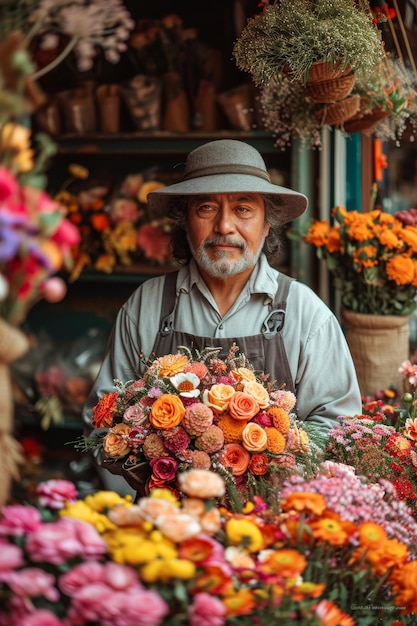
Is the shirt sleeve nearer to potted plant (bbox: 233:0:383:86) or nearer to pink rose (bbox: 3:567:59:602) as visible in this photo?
potted plant (bbox: 233:0:383:86)

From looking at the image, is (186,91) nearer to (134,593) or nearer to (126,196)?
(126,196)

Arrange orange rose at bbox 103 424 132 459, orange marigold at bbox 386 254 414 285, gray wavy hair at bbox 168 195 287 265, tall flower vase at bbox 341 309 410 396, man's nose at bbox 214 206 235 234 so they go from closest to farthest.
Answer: orange rose at bbox 103 424 132 459 → man's nose at bbox 214 206 235 234 → gray wavy hair at bbox 168 195 287 265 → orange marigold at bbox 386 254 414 285 → tall flower vase at bbox 341 309 410 396

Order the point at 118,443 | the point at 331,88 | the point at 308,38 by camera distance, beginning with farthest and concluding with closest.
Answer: the point at 331,88
the point at 308,38
the point at 118,443

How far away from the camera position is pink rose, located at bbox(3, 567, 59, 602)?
112 centimetres

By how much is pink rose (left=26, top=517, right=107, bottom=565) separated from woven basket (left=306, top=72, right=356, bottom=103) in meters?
1.93

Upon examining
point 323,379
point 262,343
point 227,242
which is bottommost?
point 323,379

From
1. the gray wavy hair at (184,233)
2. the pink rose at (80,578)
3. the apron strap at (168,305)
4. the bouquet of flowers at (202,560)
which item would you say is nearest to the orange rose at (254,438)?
the bouquet of flowers at (202,560)

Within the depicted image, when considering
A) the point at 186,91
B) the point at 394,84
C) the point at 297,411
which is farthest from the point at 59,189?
the point at 297,411

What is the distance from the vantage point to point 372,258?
11.2 ft

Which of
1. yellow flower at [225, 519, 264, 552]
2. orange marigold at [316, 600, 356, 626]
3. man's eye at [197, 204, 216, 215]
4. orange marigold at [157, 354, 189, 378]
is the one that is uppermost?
man's eye at [197, 204, 216, 215]

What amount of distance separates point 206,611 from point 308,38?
6.25 ft

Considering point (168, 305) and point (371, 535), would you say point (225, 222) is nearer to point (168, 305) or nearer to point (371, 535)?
point (168, 305)

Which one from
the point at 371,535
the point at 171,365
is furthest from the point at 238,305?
the point at 371,535

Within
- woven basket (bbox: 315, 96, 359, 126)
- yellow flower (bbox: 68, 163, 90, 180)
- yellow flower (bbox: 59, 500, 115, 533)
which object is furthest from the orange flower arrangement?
yellow flower (bbox: 59, 500, 115, 533)
